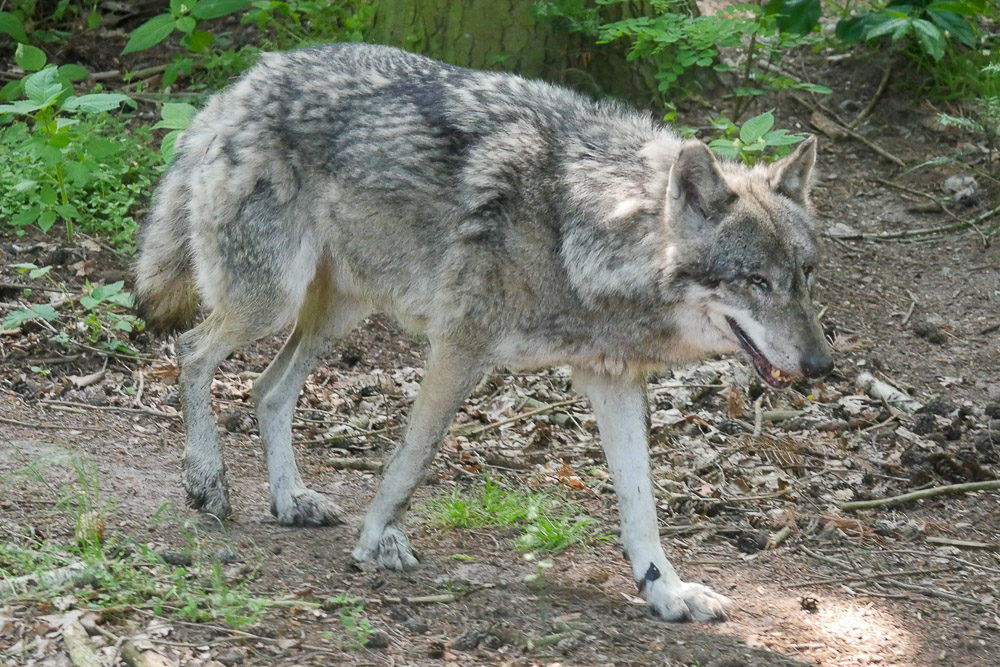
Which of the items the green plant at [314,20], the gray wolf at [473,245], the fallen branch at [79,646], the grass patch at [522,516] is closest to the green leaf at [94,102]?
the gray wolf at [473,245]

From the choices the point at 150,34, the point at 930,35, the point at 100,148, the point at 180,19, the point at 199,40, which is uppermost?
the point at 930,35

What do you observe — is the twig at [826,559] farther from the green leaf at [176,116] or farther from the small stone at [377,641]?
the green leaf at [176,116]

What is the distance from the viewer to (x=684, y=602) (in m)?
4.11

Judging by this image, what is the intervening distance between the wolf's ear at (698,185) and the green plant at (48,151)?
349cm

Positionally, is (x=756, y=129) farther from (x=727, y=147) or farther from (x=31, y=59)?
(x=31, y=59)

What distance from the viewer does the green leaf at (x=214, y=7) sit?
24.7 feet

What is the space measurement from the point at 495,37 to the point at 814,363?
13.5ft

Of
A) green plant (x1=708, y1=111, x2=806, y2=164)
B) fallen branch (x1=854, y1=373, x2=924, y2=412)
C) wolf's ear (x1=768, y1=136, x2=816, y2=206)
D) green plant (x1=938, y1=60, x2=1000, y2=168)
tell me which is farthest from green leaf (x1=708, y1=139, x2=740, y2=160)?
green plant (x1=938, y1=60, x2=1000, y2=168)

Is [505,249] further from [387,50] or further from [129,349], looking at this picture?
[129,349]

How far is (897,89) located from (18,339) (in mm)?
6587

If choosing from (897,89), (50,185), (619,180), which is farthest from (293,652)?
(897,89)

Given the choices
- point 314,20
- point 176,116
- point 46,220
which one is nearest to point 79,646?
point 176,116

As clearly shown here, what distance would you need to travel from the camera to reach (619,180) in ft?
14.1

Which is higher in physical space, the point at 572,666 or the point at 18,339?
the point at 572,666
